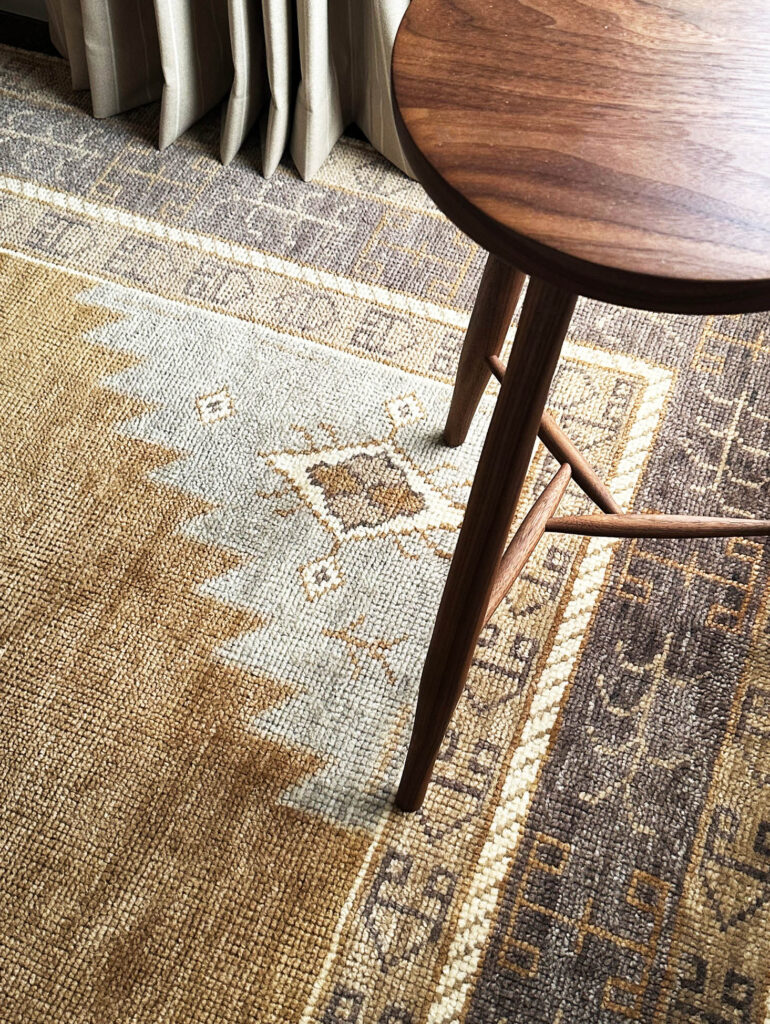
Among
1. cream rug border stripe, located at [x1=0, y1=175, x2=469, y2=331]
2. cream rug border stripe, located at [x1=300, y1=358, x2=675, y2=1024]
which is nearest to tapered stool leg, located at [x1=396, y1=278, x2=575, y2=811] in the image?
cream rug border stripe, located at [x1=300, y1=358, x2=675, y2=1024]

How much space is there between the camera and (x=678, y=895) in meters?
0.81

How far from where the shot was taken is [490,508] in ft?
2.08

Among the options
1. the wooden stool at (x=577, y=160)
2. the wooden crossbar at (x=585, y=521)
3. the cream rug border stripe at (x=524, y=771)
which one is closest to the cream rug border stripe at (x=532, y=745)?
the cream rug border stripe at (x=524, y=771)

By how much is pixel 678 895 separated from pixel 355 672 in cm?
34

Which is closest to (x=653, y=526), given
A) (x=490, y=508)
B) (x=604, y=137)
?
(x=490, y=508)

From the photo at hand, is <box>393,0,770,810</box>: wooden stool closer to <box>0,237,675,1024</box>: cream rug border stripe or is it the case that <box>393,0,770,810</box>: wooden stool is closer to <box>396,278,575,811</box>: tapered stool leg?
<box>396,278,575,811</box>: tapered stool leg

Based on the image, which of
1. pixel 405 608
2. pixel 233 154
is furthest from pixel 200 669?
pixel 233 154

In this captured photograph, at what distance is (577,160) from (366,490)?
1.89 ft

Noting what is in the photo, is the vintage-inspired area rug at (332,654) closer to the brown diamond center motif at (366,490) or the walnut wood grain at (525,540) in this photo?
the brown diamond center motif at (366,490)

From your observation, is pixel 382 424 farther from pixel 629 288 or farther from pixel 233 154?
pixel 629 288

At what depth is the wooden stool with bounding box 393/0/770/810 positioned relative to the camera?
0.50 m

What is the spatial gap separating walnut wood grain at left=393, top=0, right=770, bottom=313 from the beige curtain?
2.38 feet

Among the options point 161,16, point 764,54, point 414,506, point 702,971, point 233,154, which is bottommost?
point 702,971

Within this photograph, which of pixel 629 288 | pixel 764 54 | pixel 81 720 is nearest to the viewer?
pixel 629 288
